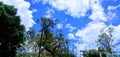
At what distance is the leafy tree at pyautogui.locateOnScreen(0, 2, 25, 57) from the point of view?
144ft

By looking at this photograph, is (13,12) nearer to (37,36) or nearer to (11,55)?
(11,55)

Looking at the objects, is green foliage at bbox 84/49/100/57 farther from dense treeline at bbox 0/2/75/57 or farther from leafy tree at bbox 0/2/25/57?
leafy tree at bbox 0/2/25/57

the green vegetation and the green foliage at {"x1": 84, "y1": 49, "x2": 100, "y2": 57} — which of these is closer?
the green vegetation

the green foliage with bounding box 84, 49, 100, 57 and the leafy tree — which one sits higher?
the green foliage with bounding box 84, 49, 100, 57

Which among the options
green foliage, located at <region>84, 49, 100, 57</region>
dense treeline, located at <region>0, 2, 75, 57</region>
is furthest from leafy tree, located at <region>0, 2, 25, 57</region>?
green foliage, located at <region>84, 49, 100, 57</region>

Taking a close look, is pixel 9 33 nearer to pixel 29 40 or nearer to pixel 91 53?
pixel 29 40

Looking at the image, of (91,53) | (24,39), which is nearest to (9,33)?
(24,39)

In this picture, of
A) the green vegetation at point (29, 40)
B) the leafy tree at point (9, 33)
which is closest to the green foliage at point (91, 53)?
the green vegetation at point (29, 40)

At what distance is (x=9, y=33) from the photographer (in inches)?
1740

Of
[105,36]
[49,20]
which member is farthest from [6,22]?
[105,36]

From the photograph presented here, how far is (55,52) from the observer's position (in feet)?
215

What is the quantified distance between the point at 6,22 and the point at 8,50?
398 cm

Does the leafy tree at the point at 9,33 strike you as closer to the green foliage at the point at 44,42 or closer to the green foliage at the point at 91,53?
the green foliage at the point at 44,42

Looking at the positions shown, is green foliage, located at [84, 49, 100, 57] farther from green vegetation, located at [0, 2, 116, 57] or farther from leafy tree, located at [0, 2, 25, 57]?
leafy tree, located at [0, 2, 25, 57]
